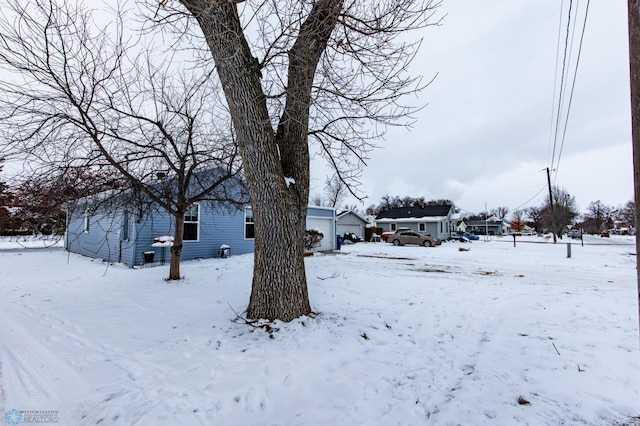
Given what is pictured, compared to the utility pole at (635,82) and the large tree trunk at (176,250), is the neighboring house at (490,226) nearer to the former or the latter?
the large tree trunk at (176,250)

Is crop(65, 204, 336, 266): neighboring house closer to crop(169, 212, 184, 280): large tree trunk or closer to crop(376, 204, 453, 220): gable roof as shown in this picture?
crop(169, 212, 184, 280): large tree trunk

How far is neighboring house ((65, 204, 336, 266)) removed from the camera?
1027cm

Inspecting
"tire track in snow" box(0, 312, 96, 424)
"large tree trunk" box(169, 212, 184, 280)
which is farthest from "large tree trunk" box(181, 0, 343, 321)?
"large tree trunk" box(169, 212, 184, 280)

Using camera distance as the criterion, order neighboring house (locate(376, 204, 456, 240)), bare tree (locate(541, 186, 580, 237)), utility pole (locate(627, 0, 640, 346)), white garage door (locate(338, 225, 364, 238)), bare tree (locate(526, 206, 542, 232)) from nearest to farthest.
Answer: utility pole (locate(627, 0, 640, 346)) → white garage door (locate(338, 225, 364, 238)) → neighboring house (locate(376, 204, 456, 240)) → bare tree (locate(541, 186, 580, 237)) → bare tree (locate(526, 206, 542, 232))

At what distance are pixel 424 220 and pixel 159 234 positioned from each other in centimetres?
2645

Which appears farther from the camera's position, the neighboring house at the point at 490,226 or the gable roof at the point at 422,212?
the neighboring house at the point at 490,226

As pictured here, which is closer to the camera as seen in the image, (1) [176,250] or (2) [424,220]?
(1) [176,250]

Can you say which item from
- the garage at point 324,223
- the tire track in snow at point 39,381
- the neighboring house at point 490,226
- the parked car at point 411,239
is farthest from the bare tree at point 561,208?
the tire track in snow at point 39,381

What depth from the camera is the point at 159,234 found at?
10953 millimetres

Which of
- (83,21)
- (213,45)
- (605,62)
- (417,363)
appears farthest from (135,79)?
(605,62)

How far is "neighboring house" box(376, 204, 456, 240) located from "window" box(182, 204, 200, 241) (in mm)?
25046

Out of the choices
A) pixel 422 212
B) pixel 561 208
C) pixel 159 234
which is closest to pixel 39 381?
pixel 159 234

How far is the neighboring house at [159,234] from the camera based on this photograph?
33.7ft

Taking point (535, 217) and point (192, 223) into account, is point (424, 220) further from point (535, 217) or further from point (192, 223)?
point (535, 217)
